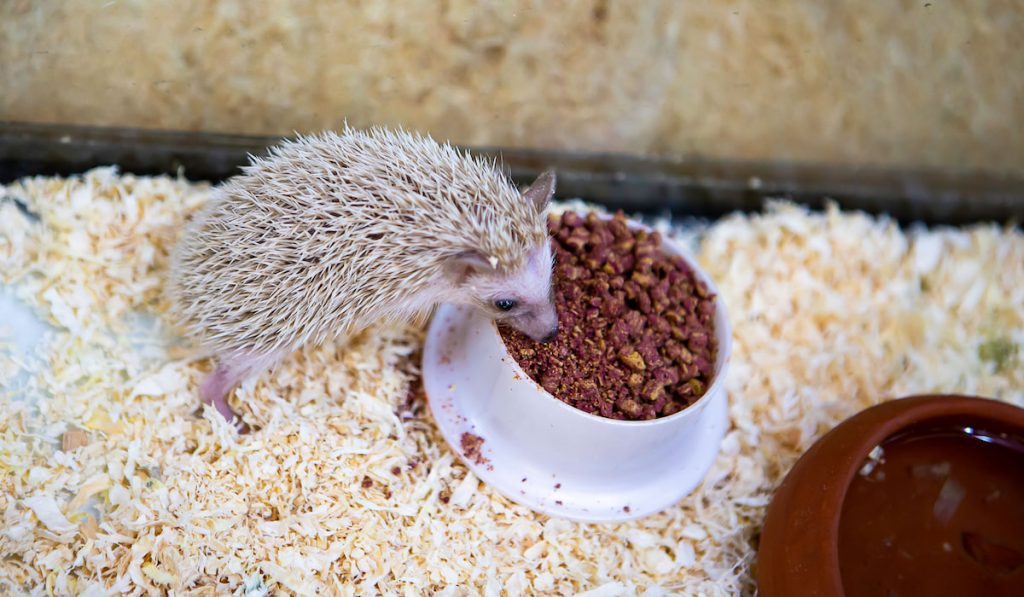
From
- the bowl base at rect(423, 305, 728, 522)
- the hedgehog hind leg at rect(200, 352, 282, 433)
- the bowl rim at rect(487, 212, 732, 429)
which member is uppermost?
the bowl rim at rect(487, 212, 732, 429)

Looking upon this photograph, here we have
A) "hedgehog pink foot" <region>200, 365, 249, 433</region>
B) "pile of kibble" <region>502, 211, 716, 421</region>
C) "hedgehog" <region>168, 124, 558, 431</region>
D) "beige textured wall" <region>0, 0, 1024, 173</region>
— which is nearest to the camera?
"hedgehog" <region>168, 124, 558, 431</region>

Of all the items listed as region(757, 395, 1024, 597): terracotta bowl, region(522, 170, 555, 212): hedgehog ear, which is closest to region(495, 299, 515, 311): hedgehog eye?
region(522, 170, 555, 212): hedgehog ear

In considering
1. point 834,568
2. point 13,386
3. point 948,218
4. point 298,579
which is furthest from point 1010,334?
point 13,386

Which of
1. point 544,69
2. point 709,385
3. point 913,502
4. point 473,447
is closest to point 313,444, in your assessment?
point 473,447

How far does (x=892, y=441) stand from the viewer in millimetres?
1901

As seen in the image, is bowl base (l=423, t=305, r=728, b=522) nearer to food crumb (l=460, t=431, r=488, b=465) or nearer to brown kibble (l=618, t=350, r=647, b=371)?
food crumb (l=460, t=431, r=488, b=465)

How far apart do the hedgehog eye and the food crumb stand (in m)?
0.34

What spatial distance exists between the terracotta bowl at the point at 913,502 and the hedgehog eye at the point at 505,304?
2.42 feet

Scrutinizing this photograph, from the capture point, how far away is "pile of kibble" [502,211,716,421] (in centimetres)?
182

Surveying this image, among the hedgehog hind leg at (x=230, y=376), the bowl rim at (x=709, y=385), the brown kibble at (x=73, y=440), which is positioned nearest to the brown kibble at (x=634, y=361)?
the bowl rim at (x=709, y=385)

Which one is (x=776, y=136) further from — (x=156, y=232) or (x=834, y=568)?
(x=156, y=232)

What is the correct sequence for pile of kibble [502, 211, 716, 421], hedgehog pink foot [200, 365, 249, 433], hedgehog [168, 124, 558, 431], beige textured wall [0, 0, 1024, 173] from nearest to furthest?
hedgehog [168, 124, 558, 431] → pile of kibble [502, 211, 716, 421] → hedgehog pink foot [200, 365, 249, 433] → beige textured wall [0, 0, 1024, 173]

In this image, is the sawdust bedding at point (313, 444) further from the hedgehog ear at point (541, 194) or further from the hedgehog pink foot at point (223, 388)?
the hedgehog ear at point (541, 194)

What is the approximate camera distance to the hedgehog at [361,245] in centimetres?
169
